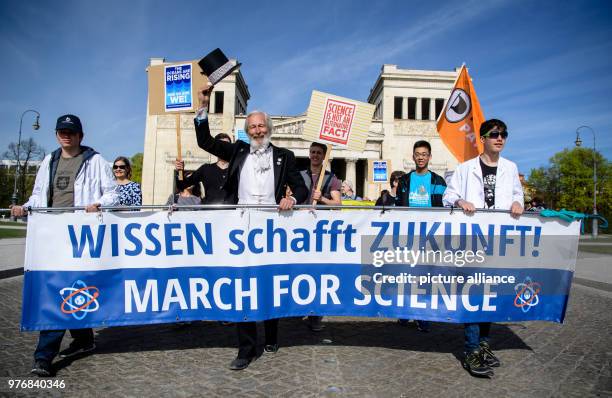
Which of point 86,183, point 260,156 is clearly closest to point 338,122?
point 260,156

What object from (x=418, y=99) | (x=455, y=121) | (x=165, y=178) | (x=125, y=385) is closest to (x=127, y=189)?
(x=125, y=385)

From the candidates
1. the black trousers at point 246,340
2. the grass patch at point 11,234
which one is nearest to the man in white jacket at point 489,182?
the black trousers at point 246,340

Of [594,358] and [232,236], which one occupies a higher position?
[232,236]

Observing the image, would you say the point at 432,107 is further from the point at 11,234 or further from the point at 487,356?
the point at 487,356

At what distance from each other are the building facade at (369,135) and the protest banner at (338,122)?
32.1 meters

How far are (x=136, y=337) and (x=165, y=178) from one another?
38.4m

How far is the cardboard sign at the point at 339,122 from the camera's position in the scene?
→ 4.41 meters

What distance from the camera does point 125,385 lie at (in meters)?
2.74

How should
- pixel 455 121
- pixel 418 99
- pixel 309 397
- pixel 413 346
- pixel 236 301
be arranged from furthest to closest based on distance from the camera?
pixel 418 99 → pixel 455 121 → pixel 413 346 → pixel 236 301 → pixel 309 397

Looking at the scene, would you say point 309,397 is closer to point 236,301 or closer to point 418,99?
Answer: point 236,301

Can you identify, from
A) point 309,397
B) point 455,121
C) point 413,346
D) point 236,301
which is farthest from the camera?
point 455,121

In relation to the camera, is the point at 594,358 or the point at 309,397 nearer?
the point at 309,397

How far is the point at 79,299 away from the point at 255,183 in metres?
1.73

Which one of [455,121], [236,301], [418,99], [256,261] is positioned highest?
[418,99]
